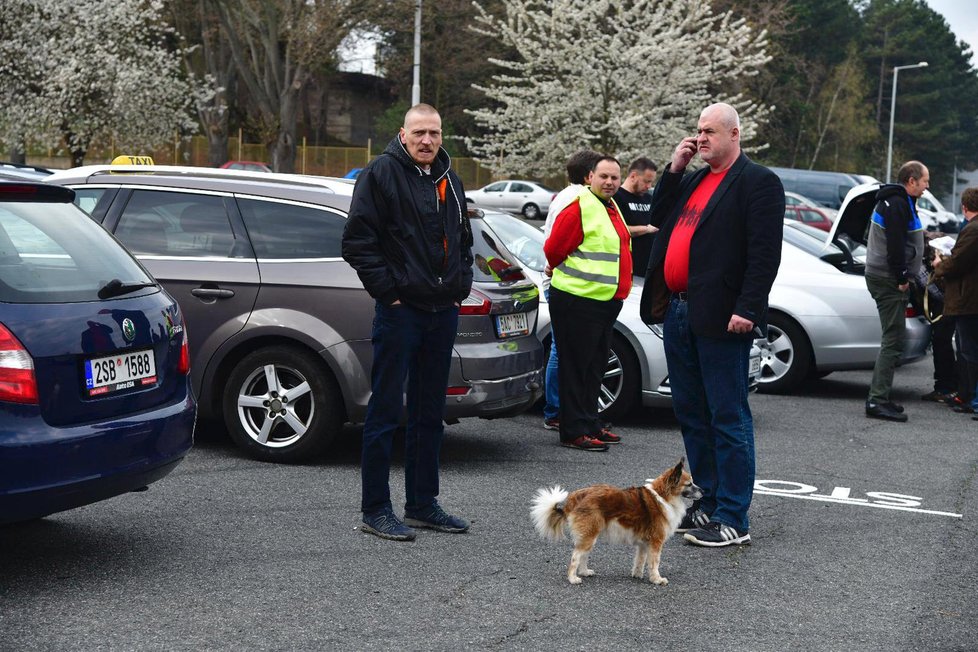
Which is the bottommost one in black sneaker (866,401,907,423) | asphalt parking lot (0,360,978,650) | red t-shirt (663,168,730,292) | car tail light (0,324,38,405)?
black sneaker (866,401,907,423)

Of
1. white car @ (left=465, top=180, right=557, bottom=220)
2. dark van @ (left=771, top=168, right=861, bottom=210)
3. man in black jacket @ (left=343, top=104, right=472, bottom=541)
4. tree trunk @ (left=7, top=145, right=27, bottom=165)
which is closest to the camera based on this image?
man in black jacket @ (left=343, top=104, right=472, bottom=541)

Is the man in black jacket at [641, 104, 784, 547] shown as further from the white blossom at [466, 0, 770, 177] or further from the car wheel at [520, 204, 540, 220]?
the car wheel at [520, 204, 540, 220]

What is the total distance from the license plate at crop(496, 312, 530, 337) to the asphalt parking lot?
0.83 m

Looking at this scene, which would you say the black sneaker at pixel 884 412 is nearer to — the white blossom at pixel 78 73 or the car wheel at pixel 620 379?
the car wheel at pixel 620 379

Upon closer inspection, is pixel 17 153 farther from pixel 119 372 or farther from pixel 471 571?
pixel 471 571

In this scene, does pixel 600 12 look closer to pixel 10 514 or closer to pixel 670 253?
pixel 670 253

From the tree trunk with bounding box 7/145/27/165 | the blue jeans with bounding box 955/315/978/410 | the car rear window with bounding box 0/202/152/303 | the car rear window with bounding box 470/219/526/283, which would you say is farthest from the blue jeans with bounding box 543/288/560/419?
the tree trunk with bounding box 7/145/27/165

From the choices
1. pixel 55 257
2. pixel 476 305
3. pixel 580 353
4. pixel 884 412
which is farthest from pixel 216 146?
pixel 55 257

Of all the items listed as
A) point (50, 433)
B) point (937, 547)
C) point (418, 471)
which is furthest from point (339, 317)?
point (937, 547)

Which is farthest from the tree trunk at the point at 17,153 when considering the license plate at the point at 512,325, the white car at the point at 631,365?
the license plate at the point at 512,325

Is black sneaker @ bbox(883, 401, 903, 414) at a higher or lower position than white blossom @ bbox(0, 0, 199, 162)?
lower

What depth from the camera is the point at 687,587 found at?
511 cm

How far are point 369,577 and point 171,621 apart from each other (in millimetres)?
908

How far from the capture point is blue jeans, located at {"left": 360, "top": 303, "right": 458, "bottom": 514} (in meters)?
5.62
